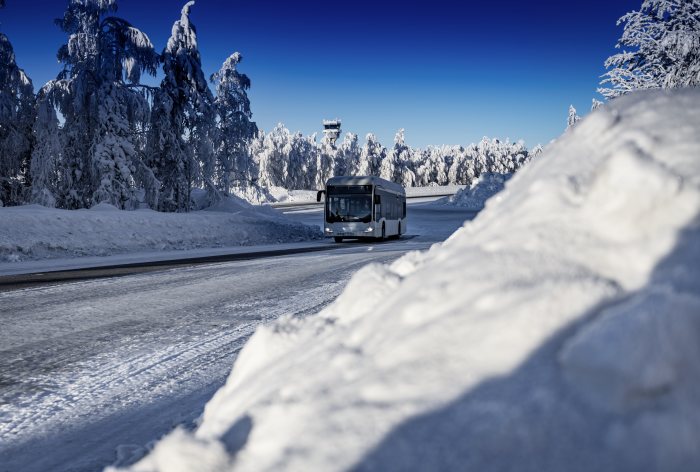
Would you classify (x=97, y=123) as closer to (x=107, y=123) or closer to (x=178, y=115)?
(x=107, y=123)

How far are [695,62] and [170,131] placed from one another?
68.4ft

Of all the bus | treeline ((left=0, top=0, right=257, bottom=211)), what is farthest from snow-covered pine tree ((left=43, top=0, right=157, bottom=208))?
the bus

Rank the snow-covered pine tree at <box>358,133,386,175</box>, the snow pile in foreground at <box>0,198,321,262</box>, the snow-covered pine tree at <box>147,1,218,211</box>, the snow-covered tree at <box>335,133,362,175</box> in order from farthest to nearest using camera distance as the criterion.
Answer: the snow-covered tree at <box>335,133,362,175</box>
the snow-covered pine tree at <box>358,133,386,175</box>
the snow-covered pine tree at <box>147,1,218,211</box>
the snow pile in foreground at <box>0,198,321,262</box>

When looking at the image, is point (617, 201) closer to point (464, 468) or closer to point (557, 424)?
point (557, 424)

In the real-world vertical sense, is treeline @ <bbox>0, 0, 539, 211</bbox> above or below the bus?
above

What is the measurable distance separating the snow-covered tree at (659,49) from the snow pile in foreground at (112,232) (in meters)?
15.1

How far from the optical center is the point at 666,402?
1387 millimetres

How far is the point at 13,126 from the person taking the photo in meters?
22.8

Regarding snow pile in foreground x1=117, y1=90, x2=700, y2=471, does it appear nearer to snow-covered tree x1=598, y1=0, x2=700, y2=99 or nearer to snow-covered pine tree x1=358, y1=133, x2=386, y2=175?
snow-covered tree x1=598, y1=0, x2=700, y2=99

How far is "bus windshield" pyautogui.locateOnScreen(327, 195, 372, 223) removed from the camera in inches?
940

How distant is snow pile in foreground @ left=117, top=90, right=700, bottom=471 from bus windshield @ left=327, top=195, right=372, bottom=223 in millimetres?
21454

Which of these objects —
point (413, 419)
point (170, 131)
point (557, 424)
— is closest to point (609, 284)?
point (557, 424)

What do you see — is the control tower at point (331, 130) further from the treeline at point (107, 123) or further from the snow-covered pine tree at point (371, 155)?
the treeline at point (107, 123)

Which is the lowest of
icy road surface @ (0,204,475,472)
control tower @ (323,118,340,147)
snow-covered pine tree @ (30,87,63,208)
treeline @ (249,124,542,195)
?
icy road surface @ (0,204,475,472)
